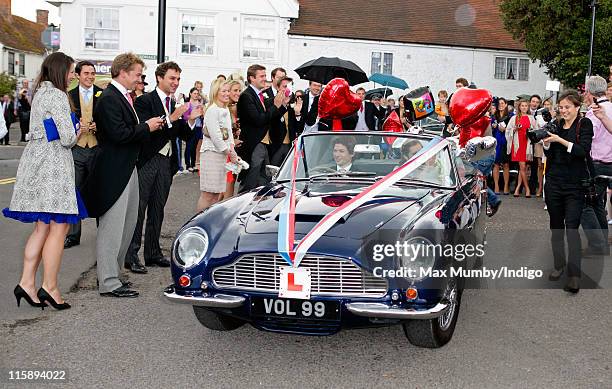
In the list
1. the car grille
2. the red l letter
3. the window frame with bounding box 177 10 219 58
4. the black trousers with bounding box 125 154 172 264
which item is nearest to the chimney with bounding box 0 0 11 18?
the window frame with bounding box 177 10 219 58

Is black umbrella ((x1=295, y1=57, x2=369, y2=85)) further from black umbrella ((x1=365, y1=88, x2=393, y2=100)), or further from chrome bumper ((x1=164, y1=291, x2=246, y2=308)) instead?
chrome bumper ((x1=164, y1=291, x2=246, y2=308))

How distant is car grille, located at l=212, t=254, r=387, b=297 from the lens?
14.0ft

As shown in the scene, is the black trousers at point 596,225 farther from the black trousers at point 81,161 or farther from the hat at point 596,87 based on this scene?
the black trousers at point 81,161

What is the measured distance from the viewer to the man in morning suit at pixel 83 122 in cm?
752

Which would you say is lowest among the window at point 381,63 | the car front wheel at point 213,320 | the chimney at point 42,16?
the car front wheel at point 213,320

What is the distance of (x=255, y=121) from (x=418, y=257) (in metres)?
4.65

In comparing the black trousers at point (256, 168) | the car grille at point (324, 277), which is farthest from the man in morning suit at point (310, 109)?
the car grille at point (324, 277)

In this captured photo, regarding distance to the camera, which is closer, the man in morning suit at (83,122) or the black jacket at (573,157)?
the black jacket at (573,157)

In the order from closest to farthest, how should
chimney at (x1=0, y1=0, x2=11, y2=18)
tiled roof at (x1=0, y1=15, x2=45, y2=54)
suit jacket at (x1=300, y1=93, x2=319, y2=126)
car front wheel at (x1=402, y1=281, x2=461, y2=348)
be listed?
1. car front wheel at (x1=402, y1=281, x2=461, y2=348)
2. suit jacket at (x1=300, y1=93, x2=319, y2=126)
3. tiled roof at (x1=0, y1=15, x2=45, y2=54)
4. chimney at (x1=0, y1=0, x2=11, y2=18)

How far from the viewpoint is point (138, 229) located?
7.11 m

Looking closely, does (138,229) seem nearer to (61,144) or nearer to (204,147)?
(204,147)

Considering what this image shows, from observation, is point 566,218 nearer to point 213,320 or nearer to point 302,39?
point 213,320

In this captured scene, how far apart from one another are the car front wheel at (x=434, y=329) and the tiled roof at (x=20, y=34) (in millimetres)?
47104

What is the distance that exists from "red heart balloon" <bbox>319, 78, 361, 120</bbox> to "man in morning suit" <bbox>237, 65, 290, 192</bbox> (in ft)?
1.83
